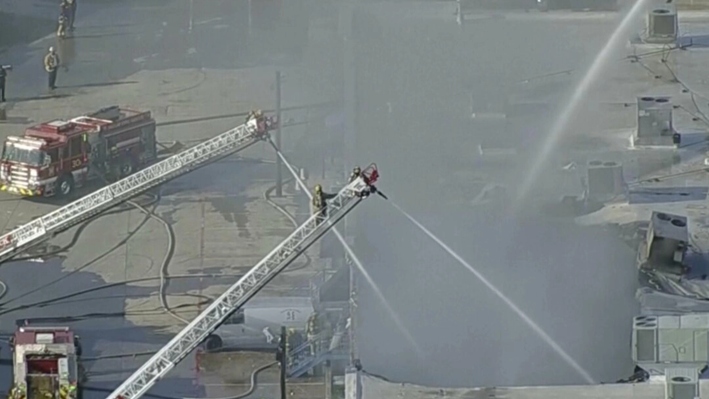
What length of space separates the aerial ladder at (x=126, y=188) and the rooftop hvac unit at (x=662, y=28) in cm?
973

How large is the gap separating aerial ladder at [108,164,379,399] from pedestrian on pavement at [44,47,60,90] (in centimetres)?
2167

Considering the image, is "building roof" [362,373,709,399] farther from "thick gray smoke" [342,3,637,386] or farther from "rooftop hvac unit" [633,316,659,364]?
"thick gray smoke" [342,3,637,386]

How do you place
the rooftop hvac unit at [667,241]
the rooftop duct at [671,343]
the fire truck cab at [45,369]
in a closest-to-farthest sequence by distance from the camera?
the rooftop duct at [671,343] → the rooftop hvac unit at [667,241] → the fire truck cab at [45,369]

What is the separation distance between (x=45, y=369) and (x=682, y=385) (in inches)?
626

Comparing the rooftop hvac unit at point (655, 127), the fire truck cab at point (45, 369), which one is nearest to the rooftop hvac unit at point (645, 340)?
the rooftop hvac unit at point (655, 127)

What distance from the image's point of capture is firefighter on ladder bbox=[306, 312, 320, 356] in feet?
159

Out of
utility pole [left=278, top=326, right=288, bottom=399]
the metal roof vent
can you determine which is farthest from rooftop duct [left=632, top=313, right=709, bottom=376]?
the metal roof vent

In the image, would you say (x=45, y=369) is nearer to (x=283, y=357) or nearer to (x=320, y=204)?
(x=283, y=357)

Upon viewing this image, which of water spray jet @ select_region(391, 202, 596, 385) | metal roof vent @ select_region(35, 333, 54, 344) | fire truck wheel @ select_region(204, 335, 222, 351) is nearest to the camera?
water spray jet @ select_region(391, 202, 596, 385)

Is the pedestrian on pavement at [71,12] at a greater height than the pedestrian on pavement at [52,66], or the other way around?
the pedestrian on pavement at [71,12]

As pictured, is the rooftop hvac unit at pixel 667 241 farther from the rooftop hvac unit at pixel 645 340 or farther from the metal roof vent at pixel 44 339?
the metal roof vent at pixel 44 339

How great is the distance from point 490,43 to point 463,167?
12283mm

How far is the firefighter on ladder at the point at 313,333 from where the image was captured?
48.4 m

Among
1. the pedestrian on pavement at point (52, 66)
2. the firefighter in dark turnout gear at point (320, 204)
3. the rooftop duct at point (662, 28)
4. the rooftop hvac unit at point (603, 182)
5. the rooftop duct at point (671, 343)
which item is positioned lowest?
the rooftop duct at point (671, 343)
